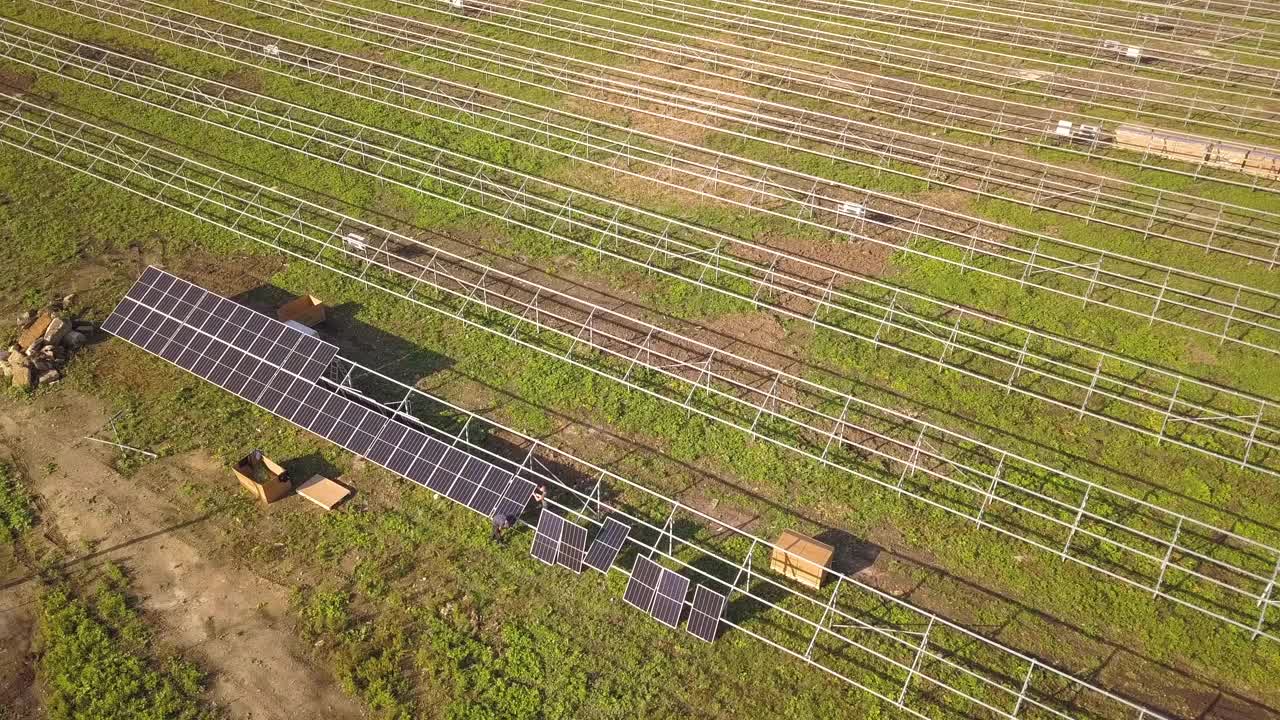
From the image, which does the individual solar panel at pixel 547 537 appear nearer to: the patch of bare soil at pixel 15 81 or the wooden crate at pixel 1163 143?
the wooden crate at pixel 1163 143

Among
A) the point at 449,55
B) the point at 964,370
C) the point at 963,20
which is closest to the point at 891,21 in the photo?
the point at 963,20

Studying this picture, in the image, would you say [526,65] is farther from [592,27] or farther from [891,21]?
[891,21]

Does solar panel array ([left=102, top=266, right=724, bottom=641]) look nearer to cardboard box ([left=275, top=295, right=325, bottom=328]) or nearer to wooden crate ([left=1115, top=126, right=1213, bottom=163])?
cardboard box ([left=275, top=295, right=325, bottom=328])

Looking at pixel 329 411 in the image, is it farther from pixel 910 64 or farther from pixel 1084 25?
pixel 1084 25

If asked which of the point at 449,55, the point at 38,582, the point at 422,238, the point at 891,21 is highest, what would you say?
the point at 891,21

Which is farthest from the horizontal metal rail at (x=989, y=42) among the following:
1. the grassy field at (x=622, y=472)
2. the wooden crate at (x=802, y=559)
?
the wooden crate at (x=802, y=559)

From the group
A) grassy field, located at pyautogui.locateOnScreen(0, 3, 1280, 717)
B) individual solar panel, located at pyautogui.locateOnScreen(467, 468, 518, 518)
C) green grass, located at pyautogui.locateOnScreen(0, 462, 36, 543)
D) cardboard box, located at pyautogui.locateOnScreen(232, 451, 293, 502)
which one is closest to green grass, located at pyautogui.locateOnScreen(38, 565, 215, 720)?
grassy field, located at pyautogui.locateOnScreen(0, 3, 1280, 717)
